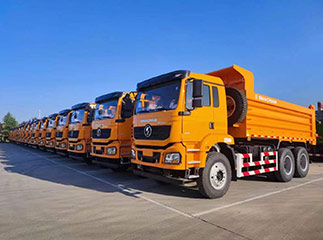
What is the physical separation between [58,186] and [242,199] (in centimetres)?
494

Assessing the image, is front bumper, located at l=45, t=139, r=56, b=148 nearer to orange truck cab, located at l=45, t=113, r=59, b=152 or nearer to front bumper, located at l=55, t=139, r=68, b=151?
orange truck cab, located at l=45, t=113, r=59, b=152

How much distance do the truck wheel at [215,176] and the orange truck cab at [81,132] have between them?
614cm

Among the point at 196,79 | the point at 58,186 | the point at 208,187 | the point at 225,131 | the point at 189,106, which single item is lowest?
the point at 58,186

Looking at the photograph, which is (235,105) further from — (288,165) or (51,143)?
(51,143)

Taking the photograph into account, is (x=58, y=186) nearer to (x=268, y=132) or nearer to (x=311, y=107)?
(x=268, y=132)

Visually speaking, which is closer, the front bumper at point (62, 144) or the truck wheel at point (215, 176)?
the truck wheel at point (215, 176)

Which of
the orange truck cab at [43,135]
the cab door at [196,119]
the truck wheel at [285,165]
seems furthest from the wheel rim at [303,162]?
the orange truck cab at [43,135]

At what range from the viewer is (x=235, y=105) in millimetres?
5941

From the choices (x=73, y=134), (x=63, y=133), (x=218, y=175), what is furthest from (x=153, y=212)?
(x=63, y=133)

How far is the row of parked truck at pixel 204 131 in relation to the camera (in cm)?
482

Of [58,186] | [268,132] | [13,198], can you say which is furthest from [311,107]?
[13,198]

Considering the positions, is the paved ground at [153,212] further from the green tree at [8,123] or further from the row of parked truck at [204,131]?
the green tree at [8,123]

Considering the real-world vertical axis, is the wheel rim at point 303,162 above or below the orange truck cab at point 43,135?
below

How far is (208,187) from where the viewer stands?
488 centimetres
